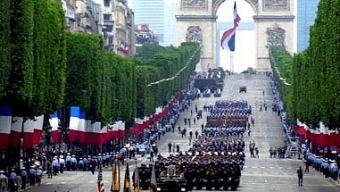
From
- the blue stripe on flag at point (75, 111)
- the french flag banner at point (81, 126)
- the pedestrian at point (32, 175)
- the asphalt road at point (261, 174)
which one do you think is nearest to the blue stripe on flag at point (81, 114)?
the french flag banner at point (81, 126)

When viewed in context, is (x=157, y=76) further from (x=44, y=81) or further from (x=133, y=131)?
(x=44, y=81)

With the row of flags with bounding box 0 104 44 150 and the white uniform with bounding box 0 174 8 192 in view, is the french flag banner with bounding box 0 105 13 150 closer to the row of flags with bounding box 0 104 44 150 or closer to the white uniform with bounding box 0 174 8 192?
the row of flags with bounding box 0 104 44 150

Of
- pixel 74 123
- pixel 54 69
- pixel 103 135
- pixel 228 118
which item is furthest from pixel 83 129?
pixel 228 118

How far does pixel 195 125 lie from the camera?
157250 millimetres

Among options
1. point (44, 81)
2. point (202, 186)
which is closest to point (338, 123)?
point (202, 186)

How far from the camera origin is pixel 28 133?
7419cm

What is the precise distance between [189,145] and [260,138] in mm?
12468

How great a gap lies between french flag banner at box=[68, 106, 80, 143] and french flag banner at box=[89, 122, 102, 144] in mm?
4748

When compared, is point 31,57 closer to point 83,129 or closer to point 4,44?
point 4,44

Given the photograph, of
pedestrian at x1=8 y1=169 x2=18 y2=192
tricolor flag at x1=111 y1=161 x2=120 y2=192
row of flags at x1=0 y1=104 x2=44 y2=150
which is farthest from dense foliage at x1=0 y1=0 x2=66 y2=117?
tricolor flag at x1=111 y1=161 x2=120 y2=192

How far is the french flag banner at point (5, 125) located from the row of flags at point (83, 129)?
67.7ft

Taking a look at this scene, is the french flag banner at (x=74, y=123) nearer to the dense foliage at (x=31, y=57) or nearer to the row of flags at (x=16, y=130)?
the dense foliage at (x=31, y=57)

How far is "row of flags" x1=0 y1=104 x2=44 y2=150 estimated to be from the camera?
66.3 metres

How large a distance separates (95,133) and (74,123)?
7363mm
